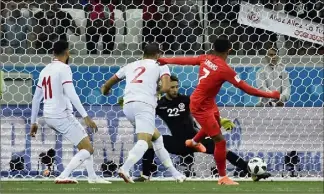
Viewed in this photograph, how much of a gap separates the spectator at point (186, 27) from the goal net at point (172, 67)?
1 cm

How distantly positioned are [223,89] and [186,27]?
984 millimetres

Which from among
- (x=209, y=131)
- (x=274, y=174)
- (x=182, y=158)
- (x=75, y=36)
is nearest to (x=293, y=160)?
(x=274, y=174)

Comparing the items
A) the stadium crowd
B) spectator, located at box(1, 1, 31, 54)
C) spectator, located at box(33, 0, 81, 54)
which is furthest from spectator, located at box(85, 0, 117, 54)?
spectator, located at box(1, 1, 31, 54)

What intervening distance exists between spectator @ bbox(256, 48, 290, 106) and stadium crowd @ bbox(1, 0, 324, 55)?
38 centimetres

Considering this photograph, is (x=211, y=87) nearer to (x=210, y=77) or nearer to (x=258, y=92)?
(x=210, y=77)

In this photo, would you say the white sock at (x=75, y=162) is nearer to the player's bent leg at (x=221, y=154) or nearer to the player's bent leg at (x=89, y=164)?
the player's bent leg at (x=89, y=164)

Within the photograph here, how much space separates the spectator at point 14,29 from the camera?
44.5ft

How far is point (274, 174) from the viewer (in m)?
13.3

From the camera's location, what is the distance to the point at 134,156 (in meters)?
10.8

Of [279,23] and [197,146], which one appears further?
[279,23]

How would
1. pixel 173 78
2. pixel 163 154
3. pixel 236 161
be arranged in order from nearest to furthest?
pixel 163 154
pixel 236 161
pixel 173 78

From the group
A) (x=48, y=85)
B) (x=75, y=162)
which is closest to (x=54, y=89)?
(x=48, y=85)

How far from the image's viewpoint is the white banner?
13.7 meters

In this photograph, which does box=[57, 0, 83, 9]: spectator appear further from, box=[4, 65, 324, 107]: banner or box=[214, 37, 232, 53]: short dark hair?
box=[214, 37, 232, 53]: short dark hair
